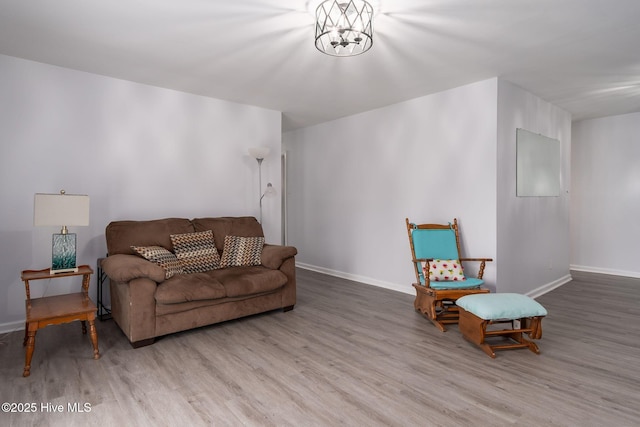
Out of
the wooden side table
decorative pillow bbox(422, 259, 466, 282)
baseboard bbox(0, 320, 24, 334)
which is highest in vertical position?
decorative pillow bbox(422, 259, 466, 282)

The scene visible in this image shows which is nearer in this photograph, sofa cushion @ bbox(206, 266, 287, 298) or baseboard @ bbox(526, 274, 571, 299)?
sofa cushion @ bbox(206, 266, 287, 298)

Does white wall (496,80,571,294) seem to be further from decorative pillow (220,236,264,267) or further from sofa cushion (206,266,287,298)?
decorative pillow (220,236,264,267)

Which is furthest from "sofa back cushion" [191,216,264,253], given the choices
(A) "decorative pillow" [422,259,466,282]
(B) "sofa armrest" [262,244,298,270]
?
(A) "decorative pillow" [422,259,466,282]

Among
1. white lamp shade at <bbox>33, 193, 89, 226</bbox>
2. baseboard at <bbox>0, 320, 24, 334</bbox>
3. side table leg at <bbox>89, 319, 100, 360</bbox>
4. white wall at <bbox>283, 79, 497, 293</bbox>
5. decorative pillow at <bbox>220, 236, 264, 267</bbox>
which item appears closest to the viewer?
side table leg at <bbox>89, 319, 100, 360</bbox>

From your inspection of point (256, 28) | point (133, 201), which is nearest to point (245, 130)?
point (133, 201)

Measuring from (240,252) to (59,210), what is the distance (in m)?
1.71

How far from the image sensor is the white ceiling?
2.50 meters

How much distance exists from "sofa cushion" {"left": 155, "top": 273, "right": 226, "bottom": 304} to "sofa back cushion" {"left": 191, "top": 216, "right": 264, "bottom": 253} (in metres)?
0.78

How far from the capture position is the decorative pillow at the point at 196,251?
12.1 ft

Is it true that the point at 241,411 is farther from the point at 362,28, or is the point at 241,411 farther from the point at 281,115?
the point at 281,115

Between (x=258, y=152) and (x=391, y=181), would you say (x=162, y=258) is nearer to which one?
(x=258, y=152)

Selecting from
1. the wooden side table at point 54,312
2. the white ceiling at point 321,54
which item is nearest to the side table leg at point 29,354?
the wooden side table at point 54,312

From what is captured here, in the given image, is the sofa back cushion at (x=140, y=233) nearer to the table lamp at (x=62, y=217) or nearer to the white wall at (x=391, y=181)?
the table lamp at (x=62, y=217)

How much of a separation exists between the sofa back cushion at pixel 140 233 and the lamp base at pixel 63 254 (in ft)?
1.32
